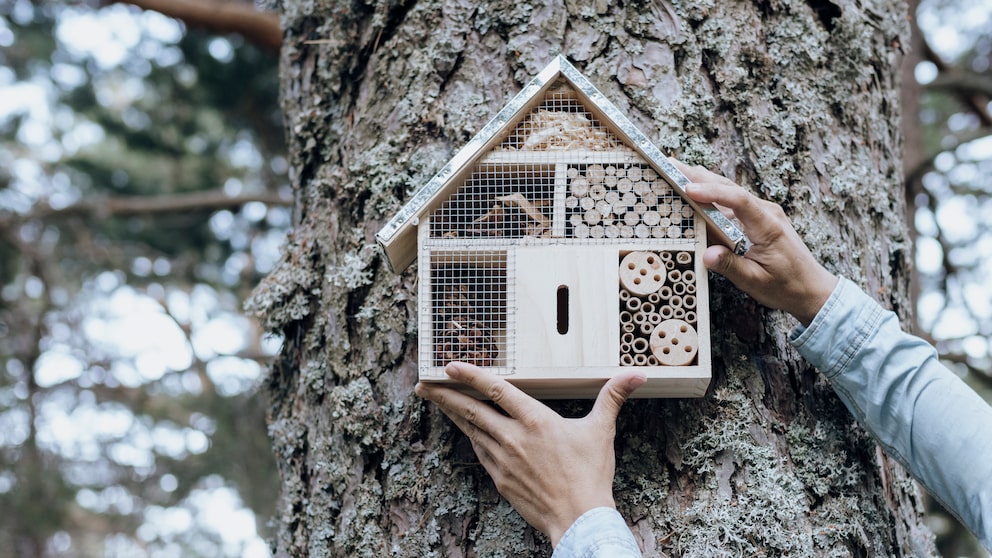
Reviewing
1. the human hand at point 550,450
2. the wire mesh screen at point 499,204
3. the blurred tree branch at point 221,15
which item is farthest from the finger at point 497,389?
the blurred tree branch at point 221,15

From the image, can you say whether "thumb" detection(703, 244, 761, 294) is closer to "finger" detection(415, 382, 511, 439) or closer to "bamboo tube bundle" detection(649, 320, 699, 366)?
"bamboo tube bundle" detection(649, 320, 699, 366)

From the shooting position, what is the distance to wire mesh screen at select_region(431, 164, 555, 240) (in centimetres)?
137

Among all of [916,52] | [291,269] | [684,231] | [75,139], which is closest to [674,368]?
[684,231]

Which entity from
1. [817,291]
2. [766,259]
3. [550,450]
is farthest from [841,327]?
[550,450]

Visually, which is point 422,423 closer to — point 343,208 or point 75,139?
point 343,208

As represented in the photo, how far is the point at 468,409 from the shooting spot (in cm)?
131

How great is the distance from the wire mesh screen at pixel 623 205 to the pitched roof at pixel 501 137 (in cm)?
3

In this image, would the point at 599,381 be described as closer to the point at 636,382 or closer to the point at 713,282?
the point at 636,382

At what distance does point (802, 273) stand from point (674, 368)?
0.93ft

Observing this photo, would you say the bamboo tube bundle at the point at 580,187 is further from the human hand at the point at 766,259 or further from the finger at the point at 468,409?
the finger at the point at 468,409

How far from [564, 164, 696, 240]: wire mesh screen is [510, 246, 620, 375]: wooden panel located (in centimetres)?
5

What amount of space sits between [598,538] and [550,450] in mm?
144

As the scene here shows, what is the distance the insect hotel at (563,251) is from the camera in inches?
50.7

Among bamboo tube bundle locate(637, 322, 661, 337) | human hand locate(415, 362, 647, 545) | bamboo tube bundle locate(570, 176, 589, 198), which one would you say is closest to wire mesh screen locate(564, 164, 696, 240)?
bamboo tube bundle locate(570, 176, 589, 198)
